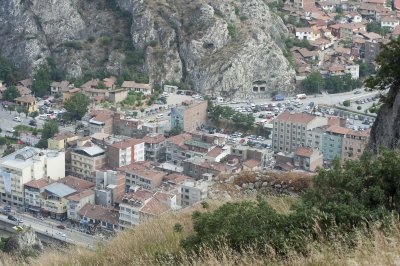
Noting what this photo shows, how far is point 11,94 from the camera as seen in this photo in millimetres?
20562

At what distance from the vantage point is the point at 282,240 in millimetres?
3283

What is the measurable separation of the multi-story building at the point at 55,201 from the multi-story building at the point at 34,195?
0.42 ft

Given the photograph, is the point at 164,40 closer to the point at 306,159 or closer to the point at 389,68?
the point at 306,159

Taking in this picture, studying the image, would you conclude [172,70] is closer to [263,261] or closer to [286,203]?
[286,203]

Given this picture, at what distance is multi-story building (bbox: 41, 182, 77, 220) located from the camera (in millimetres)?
13320

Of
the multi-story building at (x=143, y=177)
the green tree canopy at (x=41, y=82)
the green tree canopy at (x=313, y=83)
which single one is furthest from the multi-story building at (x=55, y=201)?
the green tree canopy at (x=313, y=83)

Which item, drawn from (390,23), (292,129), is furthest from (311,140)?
(390,23)

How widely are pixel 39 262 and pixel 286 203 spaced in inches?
62.2

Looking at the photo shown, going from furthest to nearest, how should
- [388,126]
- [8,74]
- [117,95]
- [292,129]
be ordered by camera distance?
[8,74], [117,95], [292,129], [388,126]

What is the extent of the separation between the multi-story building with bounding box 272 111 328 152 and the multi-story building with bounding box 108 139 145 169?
3.14 meters

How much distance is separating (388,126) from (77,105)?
14807 millimetres

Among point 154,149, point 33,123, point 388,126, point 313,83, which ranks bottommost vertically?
point 154,149

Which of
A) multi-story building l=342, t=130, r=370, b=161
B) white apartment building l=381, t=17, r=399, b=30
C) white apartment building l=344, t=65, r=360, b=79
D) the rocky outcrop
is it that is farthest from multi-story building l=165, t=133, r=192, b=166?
white apartment building l=381, t=17, r=399, b=30

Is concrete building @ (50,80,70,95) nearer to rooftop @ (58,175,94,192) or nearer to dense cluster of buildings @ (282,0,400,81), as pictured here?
dense cluster of buildings @ (282,0,400,81)
